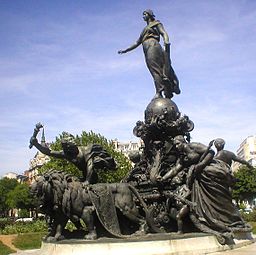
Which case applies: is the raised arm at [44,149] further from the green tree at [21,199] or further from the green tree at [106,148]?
the green tree at [21,199]

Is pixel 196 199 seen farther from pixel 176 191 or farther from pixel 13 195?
pixel 13 195

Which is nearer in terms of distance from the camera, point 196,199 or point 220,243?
point 220,243

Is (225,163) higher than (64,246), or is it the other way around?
(225,163)

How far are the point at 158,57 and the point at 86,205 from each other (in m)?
5.27

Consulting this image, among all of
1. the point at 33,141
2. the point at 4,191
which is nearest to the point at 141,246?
the point at 33,141

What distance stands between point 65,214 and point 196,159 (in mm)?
3433

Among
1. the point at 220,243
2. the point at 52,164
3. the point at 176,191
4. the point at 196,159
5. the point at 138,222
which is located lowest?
the point at 220,243

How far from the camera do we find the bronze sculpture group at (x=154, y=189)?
10.0 metres

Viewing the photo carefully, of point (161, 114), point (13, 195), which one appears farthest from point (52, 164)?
point (13, 195)

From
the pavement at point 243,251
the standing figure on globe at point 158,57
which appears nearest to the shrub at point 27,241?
the standing figure on globe at point 158,57

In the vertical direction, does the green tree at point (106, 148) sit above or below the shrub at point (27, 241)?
above

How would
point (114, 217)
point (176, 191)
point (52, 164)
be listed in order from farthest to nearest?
point (52, 164) → point (176, 191) → point (114, 217)

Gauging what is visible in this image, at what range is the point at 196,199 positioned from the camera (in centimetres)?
1095

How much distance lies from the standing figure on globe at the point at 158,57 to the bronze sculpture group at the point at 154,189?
1.19 ft
